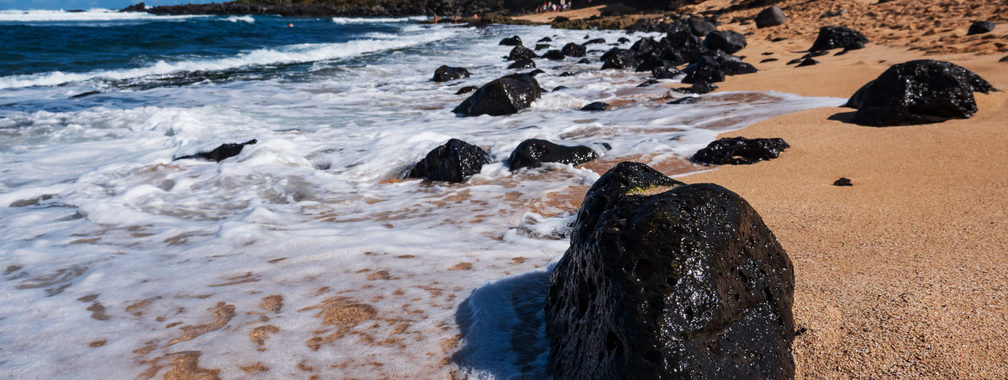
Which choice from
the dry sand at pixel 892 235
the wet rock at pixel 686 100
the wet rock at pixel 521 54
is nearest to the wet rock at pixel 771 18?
the wet rock at pixel 521 54

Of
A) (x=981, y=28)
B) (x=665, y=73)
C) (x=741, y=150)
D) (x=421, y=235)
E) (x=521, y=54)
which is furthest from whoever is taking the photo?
(x=521, y=54)

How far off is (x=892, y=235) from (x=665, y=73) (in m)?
8.15

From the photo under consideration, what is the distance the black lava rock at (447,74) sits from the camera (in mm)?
11539

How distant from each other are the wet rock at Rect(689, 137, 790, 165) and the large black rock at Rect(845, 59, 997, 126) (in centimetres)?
113

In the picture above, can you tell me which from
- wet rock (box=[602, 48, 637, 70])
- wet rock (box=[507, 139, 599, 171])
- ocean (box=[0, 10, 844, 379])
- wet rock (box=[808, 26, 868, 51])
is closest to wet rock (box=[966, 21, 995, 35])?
wet rock (box=[808, 26, 868, 51])

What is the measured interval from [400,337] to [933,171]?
12.0ft

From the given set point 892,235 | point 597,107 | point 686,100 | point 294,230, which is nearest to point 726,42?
point 686,100

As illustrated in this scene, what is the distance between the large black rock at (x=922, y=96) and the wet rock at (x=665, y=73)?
5.45m

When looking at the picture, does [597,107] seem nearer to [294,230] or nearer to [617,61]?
[294,230]

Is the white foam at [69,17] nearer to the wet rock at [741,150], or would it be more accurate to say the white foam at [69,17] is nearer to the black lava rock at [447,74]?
the black lava rock at [447,74]

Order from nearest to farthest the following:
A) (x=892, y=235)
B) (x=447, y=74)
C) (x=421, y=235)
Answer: (x=892, y=235) < (x=421, y=235) < (x=447, y=74)

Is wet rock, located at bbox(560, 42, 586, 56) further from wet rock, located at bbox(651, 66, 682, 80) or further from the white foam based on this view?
the white foam

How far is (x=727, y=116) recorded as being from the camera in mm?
6305

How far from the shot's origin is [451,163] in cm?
465
